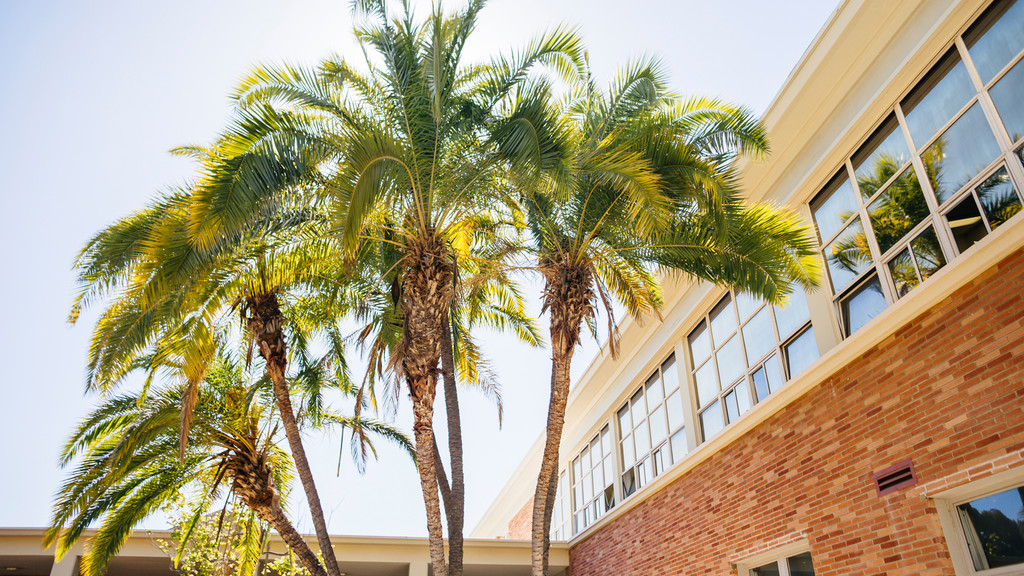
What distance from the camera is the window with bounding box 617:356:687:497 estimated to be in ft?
42.8

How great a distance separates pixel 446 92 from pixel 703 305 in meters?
5.96

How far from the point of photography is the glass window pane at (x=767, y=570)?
9391mm

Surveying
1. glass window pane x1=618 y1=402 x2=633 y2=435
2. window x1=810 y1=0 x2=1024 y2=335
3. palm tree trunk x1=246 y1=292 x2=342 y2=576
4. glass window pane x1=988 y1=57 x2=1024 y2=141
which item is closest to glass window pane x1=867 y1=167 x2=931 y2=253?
window x1=810 y1=0 x2=1024 y2=335

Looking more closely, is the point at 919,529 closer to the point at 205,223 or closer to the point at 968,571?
the point at 968,571

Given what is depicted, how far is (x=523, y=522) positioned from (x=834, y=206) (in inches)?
713

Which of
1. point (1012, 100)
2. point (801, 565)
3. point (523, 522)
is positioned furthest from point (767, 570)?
point (523, 522)

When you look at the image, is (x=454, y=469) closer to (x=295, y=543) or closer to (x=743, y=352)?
(x=295, y=543)

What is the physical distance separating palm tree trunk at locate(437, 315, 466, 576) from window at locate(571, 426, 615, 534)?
5.55 meters

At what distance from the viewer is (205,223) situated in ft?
26.2

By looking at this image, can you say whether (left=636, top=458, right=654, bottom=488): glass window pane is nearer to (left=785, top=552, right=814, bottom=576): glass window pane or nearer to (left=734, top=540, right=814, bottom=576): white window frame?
(left=734, top=540, right=814, bottom=576): white window frame

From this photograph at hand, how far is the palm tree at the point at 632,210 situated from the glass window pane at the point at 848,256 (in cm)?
35

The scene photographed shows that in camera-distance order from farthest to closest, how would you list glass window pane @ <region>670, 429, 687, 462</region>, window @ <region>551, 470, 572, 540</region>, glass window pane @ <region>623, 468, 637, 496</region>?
window @ <region>551, 470, 572, 540</region> → glass window pane @ <region>623, 468, 637, 496</region> → glass window pane @ <region>670, 429, 687, 462</region>

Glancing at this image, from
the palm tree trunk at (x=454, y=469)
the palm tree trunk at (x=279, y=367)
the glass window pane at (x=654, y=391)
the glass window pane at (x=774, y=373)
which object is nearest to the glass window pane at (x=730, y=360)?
the glass window pane at (x=774, y=373)

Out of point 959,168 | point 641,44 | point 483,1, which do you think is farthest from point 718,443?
point 483,1
